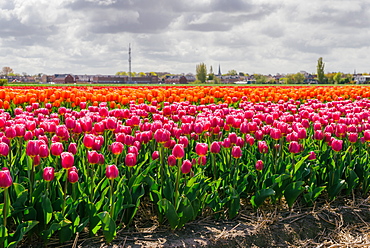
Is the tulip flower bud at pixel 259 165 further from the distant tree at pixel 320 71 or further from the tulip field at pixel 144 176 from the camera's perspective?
the distant tree at pixel 320 71

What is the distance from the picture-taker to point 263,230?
3480 millimetres

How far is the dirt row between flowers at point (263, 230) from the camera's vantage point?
10.4ft

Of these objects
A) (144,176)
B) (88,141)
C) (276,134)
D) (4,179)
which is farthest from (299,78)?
(4,179)

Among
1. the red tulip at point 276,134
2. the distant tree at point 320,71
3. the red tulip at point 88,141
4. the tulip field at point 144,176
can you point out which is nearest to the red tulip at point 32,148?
the tulip field at point 144,176

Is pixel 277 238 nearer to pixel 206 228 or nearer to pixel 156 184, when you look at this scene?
pixel 206 228

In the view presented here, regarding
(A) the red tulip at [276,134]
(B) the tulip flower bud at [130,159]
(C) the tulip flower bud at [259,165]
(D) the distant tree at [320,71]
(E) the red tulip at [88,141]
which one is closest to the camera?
(B) the tulip flower bud at [130,159]

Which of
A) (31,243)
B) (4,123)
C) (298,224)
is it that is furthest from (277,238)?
(4,123)

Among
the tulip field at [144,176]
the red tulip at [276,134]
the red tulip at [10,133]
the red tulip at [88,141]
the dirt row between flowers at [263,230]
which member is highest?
the red tulip at [10,133]

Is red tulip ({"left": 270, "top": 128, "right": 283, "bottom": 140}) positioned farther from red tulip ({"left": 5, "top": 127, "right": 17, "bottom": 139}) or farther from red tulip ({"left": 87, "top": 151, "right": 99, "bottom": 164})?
red tulip ({"left": 5, "top": 127, "right": 17, "bottom": 139})

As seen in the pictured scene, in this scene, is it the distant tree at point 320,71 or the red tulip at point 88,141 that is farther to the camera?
the distant tree at point 320,71

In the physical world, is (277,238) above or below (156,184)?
below

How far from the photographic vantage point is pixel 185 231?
336 centimetres

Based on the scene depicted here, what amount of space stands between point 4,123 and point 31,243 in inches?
62.8

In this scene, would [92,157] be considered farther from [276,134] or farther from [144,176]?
[276,134]
